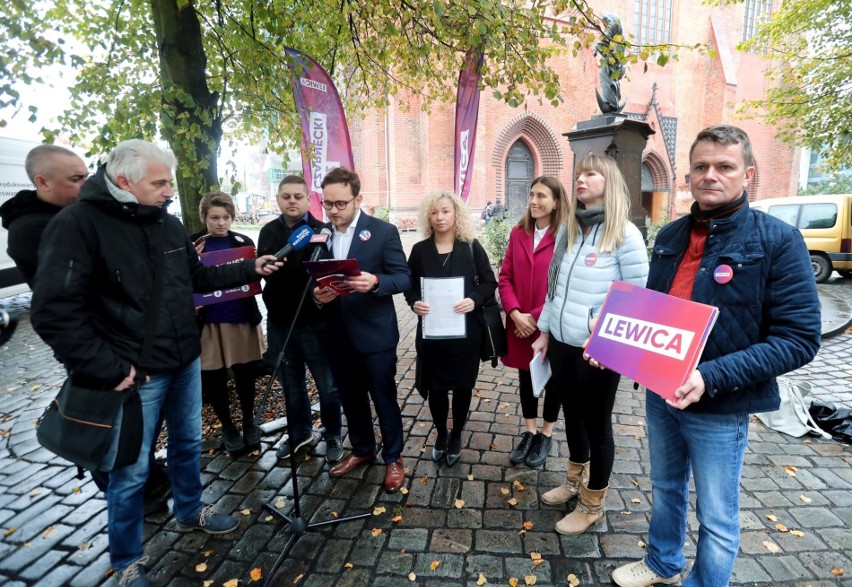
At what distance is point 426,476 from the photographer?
3.30 metres

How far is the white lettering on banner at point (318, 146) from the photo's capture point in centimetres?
497

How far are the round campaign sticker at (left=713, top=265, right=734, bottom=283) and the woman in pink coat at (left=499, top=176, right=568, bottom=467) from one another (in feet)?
4.83

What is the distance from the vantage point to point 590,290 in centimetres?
250

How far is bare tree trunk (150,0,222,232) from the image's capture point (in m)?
4.02

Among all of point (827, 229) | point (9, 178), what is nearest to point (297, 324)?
point (9, 178)

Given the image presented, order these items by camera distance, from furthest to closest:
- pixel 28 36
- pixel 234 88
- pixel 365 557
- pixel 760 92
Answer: pixel 760 92
pixel 234 88
pixel 28 36
pixel 365 557

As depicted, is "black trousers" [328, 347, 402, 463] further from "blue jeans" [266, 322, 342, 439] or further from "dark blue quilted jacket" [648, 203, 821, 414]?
"dark blue quilted jacket" [648, 203, 821, 414]

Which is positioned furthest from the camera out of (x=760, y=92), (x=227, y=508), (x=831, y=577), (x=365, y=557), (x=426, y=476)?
(x=760, y=92)

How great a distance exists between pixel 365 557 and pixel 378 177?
19387 mm

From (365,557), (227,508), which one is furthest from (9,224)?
(365,557)

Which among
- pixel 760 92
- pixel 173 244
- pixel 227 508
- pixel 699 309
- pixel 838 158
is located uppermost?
pixel 760 92

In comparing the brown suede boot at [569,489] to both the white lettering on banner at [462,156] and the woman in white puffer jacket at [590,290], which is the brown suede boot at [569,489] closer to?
the woman in white puffer jacket at [590,290]

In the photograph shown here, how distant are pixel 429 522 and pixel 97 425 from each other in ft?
6.33

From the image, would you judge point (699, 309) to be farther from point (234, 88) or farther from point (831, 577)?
point (234, 88)
